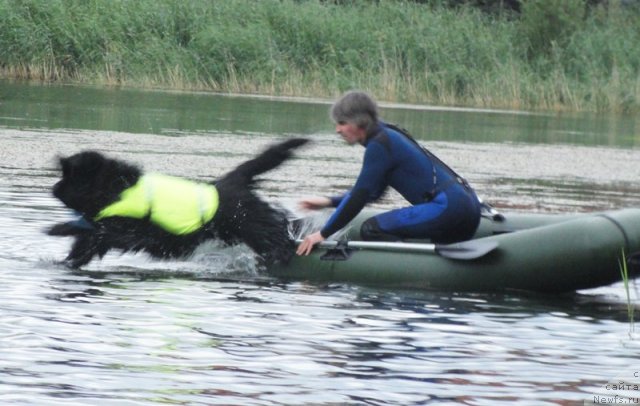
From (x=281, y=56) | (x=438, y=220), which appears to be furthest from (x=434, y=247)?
(x=281, y=56)

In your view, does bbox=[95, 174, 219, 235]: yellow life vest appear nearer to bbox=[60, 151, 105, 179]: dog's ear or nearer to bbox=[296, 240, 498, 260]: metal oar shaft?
bbox=[60, 151, 105, 179]: dog's ear

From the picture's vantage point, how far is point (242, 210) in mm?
9516

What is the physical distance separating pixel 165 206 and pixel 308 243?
929 mm

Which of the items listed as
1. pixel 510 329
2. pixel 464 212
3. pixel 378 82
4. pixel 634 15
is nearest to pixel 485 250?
pixel 464 212

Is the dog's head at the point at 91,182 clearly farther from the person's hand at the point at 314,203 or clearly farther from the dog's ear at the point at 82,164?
the person's hand at the point at 314,203

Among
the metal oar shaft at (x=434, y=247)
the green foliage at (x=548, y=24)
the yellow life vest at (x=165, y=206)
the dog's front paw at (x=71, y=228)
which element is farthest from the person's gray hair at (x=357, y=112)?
the green foliage at (x=548, y=24)

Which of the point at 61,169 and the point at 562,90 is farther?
the point at 562,90

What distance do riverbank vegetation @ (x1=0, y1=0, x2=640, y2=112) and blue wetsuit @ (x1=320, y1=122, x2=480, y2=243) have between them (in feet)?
62.6

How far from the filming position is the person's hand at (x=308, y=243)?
9422 millimetres

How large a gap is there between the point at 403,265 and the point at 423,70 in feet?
69.9

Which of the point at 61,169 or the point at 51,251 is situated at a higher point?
the point at 61,169

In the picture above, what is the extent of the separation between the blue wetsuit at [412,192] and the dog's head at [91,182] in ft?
4.36

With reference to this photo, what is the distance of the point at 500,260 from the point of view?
360 inches

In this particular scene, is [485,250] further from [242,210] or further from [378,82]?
[378,82]
